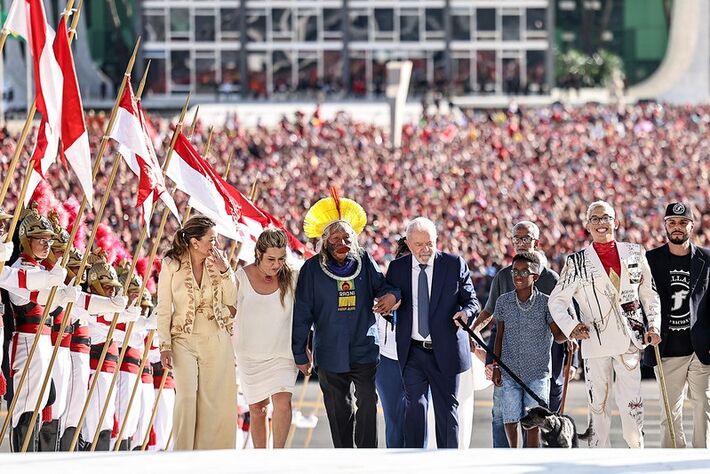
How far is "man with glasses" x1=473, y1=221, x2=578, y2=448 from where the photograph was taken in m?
12.9

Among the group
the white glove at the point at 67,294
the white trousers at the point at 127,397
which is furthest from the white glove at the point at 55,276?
the white trousers at the point at 127,397

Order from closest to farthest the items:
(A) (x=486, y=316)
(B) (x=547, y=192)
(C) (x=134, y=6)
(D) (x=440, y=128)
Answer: (A) (x=486, y=316) → (B) (x=547, y=192) → (D) (x=440, y=128) → (C) (x=134, y=6)

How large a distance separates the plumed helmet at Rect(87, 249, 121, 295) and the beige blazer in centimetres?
152

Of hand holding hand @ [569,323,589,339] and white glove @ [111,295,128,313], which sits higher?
white glove @ [111,295,128,313]

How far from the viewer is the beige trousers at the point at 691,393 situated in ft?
41.4

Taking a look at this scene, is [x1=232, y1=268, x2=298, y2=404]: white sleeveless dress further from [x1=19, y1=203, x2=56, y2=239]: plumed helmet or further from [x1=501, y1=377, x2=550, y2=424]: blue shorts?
[x1=501, y1=377, x2=550, y2=424]: blue shorts

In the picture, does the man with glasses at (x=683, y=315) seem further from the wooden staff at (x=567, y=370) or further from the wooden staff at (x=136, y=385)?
the wooden staff at (x=136, y=385)

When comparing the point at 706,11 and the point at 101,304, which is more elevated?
the point at 706,11

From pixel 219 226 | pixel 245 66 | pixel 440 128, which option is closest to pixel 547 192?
pixel 440 128

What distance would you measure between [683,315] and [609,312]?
569 millimetres

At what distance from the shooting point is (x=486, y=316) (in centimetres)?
1338

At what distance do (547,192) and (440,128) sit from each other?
443 inches

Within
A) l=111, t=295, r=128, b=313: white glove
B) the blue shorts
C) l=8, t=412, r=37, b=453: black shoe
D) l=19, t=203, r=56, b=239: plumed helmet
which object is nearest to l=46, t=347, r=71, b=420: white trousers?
l=8, t=412, r=37, b=453: black shoe

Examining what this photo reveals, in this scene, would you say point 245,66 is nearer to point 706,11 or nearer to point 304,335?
point 706,11
